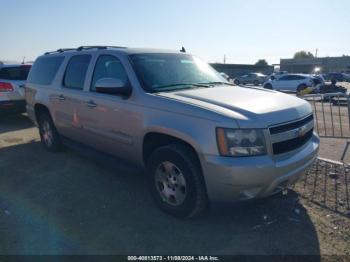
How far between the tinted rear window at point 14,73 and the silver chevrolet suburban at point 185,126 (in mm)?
5096

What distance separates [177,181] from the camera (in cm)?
376

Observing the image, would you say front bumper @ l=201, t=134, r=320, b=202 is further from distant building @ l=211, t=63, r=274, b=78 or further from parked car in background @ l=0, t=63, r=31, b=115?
distant building @ l=211, t=63, r=274, b=78

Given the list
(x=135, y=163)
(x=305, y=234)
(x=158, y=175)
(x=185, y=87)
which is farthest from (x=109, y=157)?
(x=305, y=234)

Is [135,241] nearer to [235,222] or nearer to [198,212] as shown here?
[198,212]

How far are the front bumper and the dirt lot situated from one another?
0.85ft

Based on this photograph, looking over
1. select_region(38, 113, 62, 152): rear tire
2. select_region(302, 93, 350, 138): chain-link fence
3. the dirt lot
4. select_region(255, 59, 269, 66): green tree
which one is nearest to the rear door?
select_region(38, 113, 62, 152): rear tire

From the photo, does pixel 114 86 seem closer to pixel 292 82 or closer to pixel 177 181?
pixel 177 181

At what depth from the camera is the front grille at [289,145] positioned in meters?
3.35

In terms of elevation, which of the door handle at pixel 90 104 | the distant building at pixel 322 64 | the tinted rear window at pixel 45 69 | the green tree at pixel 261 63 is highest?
the green tree at pixel 261 63

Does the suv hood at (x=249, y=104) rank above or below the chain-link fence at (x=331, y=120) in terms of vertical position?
above

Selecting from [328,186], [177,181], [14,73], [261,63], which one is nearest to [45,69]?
[14,73]

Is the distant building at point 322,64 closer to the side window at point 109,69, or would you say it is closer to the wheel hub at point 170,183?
the side window at point 109,69

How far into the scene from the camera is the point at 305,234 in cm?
351

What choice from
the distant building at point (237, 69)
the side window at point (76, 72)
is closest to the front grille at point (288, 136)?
the side window at point (76, 72)
